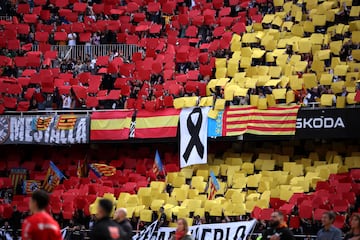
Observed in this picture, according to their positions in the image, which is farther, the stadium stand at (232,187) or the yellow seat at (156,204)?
the yellow seat at (156,204)

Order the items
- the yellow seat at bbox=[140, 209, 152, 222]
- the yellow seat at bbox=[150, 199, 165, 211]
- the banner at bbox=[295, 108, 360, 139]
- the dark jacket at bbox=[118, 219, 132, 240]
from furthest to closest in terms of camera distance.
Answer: the yellow seat at bbox=[150, 199, 165, 211] < the yellow seat at bbox=[140, 209, 152, 222] < the banner at bbox=[295, 108, 360, 139] < the dark jacket at bbox=[118, 219, 132, 240]

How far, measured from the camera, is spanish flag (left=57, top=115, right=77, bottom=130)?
2989 centimetres

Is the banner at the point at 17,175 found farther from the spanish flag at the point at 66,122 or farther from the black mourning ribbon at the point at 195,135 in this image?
the black mourning ribbon at the point at 195,135

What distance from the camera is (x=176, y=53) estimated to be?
101 ft

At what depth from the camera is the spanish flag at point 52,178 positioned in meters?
30.0

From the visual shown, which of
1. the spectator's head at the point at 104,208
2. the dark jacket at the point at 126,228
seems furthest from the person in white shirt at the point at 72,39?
the spectator's head at the point at 104,208

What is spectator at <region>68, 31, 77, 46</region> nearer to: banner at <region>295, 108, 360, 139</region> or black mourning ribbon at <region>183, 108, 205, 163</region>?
black mourning ribbon at <region>183, 108, 205, 163</region>

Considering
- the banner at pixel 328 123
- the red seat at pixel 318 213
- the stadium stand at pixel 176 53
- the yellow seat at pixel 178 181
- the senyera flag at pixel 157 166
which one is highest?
the stadium stand at pixel 176 53

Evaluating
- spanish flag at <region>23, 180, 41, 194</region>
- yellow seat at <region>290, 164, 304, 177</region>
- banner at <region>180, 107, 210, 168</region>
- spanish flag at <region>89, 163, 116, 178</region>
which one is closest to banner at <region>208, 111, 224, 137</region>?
banner at <region>180, 107, 210, 168</region>

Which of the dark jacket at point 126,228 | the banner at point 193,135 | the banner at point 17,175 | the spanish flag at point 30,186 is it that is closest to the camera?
the dark jacket at point 126,228

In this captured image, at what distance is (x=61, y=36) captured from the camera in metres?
33.8

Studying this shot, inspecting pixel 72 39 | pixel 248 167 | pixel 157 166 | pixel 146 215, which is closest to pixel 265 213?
pixel 248 167

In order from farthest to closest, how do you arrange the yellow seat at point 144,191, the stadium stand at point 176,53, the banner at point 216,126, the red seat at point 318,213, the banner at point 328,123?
the stadium stand at point 176,53
the banner at point 216,126
the yellow seat at point 144,191
the banner at point 328,123
the red seat at point 318,213

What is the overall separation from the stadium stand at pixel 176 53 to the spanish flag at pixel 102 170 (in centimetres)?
192
